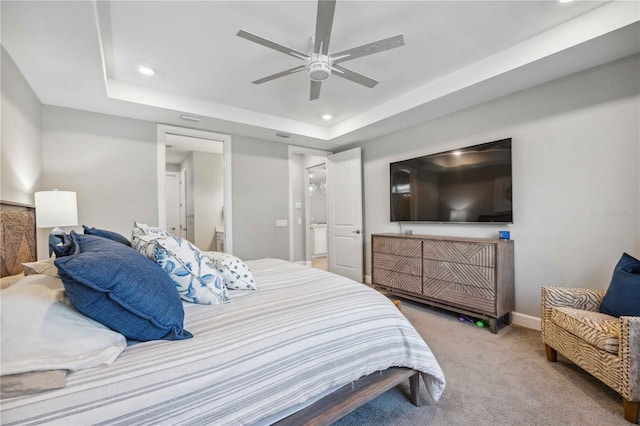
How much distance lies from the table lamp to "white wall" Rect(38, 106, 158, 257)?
829 mm

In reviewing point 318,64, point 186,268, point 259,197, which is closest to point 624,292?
point 318,64

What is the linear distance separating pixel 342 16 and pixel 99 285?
2.16 m

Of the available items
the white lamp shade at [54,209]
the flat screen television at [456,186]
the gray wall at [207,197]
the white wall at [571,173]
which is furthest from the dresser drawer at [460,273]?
the gray wall at [207,197]

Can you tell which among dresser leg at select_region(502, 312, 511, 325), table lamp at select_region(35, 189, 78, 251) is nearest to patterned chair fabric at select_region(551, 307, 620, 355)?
dresser leg at select_region(502, 312, 511, 325)

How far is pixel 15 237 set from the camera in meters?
1.77

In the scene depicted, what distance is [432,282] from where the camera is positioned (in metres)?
3.03

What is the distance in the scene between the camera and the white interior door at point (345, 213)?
14.3 ft

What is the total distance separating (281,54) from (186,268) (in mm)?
→ 2002

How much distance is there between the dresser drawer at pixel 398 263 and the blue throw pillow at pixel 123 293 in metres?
2.73

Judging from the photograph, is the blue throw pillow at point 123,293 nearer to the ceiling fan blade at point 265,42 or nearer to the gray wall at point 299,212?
the ceiling fan blade at point 265,42

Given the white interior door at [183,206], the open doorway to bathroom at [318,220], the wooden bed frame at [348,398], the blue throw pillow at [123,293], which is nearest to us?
the blue throw pillow at [123,293]

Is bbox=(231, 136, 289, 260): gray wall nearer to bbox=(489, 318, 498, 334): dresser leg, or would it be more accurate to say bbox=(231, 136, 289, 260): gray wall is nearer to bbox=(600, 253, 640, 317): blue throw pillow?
bbox=(489, 318, 498, 334): dresser leg

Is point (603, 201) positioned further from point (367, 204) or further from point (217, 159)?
point (217, 159)

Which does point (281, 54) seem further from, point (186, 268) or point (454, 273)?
point (454, 273)
